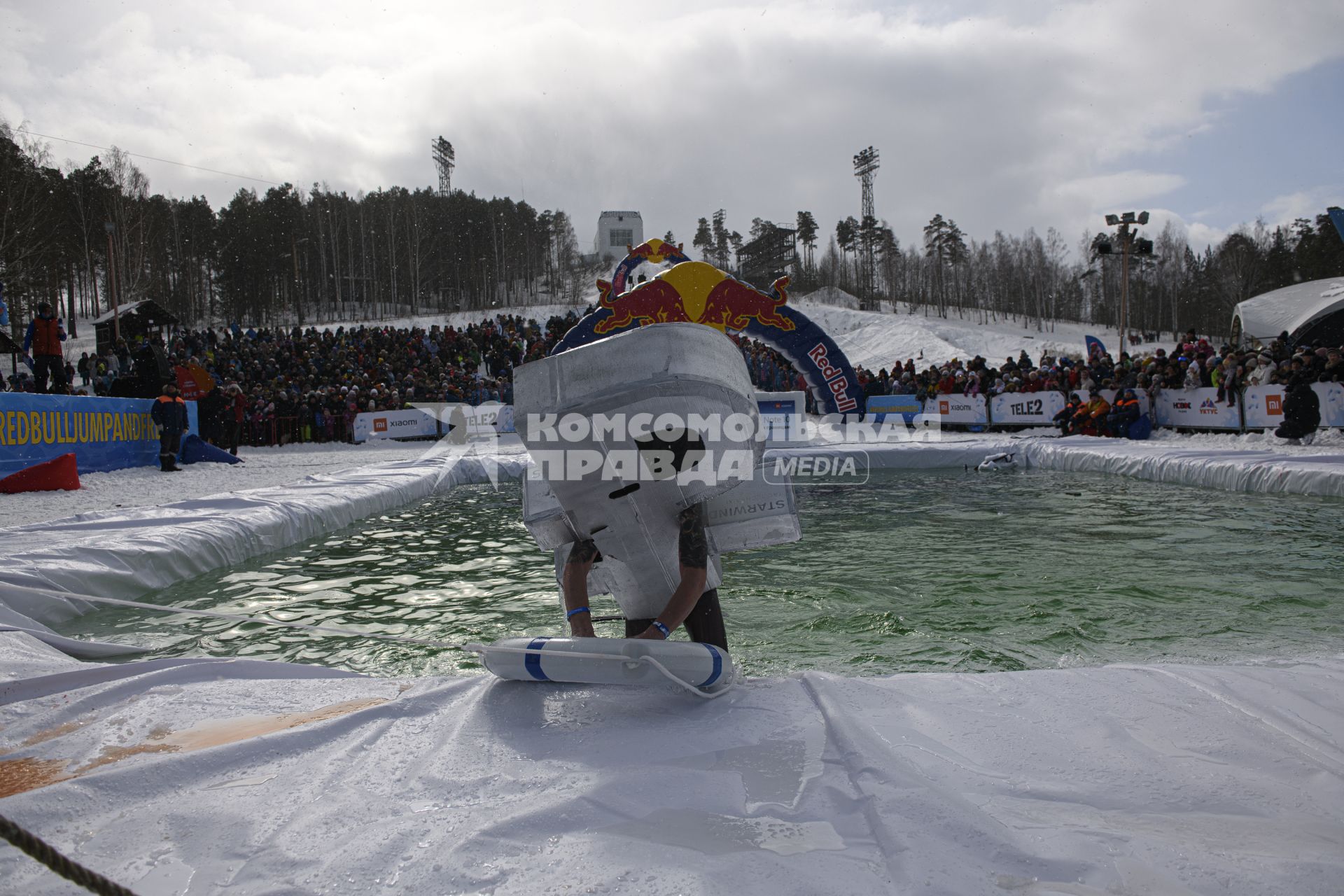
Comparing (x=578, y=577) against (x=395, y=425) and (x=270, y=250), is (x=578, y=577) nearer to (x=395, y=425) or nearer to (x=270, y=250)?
(x=395, y=425)

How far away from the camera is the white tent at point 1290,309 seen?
21.3 m

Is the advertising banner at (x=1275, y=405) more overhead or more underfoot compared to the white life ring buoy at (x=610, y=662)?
more overhead

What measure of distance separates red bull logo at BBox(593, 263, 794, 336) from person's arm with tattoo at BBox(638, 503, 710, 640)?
31.4 feet

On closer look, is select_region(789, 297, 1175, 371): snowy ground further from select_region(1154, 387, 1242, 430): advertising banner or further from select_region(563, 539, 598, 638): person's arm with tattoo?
select_region(563, 539, 598, 638): person's arm with tattoo

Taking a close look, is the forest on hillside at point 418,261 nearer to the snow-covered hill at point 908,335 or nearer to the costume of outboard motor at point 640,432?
the snow-covered hill at point 908,335

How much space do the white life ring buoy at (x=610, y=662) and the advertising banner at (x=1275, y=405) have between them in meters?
13.0

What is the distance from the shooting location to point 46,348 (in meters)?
13.0

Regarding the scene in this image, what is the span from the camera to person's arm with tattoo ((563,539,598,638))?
9.20ft

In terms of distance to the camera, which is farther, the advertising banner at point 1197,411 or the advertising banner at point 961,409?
the advertising banner at point 961,409

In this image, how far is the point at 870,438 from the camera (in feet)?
51.3

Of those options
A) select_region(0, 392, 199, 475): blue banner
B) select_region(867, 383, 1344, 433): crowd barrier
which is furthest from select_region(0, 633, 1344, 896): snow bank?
select_region(867, 383, 1344, 433): crowd barrier

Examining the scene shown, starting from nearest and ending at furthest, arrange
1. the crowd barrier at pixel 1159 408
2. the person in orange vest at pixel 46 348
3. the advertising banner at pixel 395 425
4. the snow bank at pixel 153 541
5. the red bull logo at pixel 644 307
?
the snow bank at pixel 153 541, the red bull logo at pixel 644 307, the crowd barrier at pixel 1159 408, the person in orange vest at pixel 46 348, the advertising banner at pixel 395 425

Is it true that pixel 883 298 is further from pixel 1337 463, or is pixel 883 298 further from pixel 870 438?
pixel 1337 463

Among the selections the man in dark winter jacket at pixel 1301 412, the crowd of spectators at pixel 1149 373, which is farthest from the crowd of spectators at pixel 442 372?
the man in dark winter jacket at pixel 1301 412
